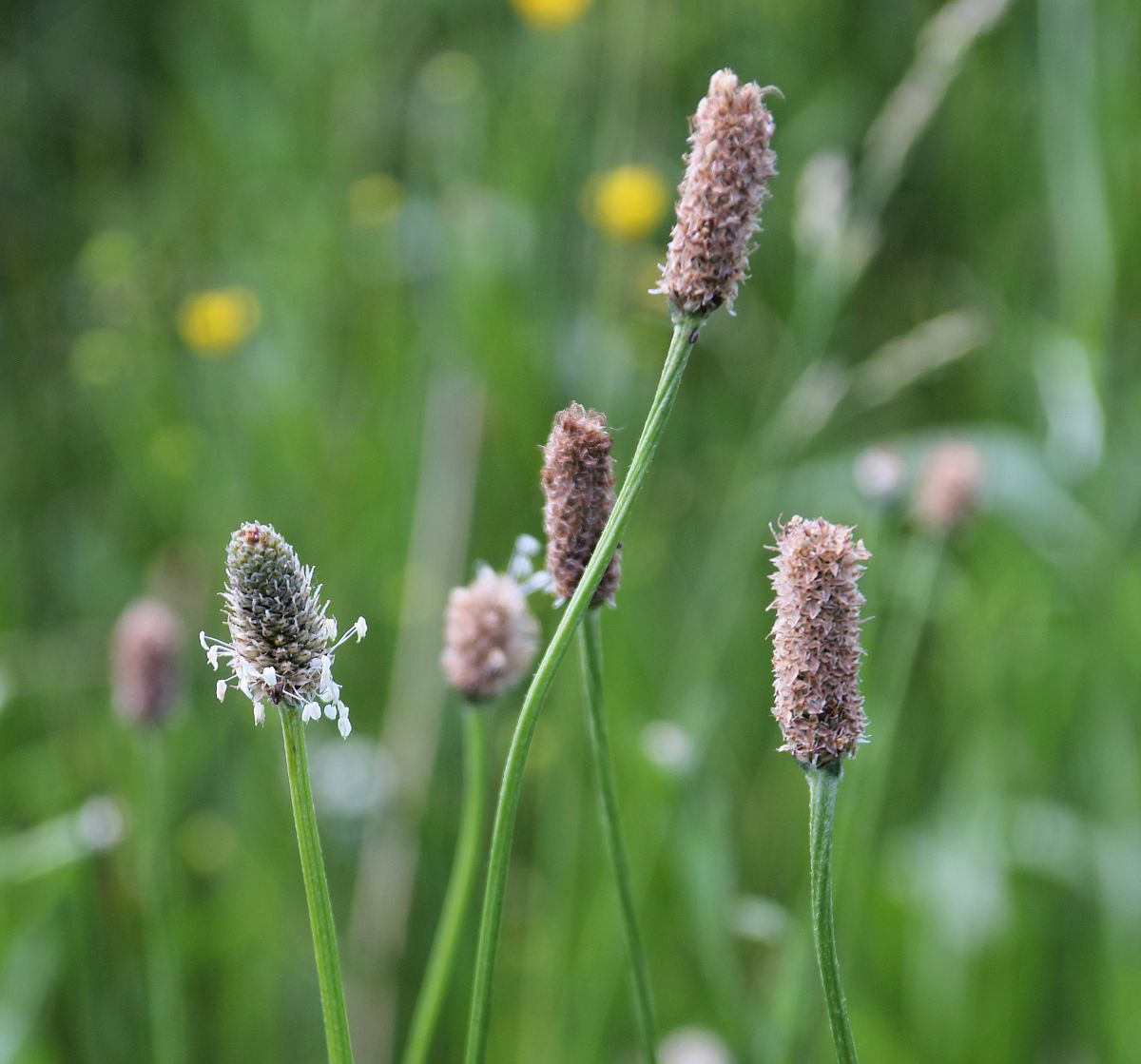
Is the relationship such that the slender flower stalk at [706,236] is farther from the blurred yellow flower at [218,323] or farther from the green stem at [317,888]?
the blurred yellow flower at [218,323]

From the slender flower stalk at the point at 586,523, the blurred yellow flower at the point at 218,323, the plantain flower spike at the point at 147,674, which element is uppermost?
the blurred yellow flower at the point at 218,323

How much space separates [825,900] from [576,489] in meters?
0.23


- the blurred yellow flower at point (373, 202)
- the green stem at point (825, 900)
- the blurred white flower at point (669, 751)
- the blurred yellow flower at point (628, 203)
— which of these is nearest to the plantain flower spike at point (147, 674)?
the blurred white flower at point (669, 751)

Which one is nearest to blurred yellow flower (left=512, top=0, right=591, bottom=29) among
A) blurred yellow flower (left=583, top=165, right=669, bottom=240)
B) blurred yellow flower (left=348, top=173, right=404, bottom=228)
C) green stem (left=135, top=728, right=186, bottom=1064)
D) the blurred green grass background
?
the blurred green grass background

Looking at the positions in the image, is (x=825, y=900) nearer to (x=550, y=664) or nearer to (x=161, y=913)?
(x=550, y=664)

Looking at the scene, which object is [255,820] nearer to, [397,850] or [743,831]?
[397,850]

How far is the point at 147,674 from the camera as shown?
55.1 inches

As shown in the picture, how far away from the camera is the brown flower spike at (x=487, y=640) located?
38.3 inches

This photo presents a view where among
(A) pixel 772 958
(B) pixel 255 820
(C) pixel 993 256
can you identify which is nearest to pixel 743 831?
(A) pixel 772 958

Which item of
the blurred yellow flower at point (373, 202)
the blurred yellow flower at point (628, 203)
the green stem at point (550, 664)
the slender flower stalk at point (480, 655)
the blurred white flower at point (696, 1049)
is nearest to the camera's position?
the green stem at point (550, 664)

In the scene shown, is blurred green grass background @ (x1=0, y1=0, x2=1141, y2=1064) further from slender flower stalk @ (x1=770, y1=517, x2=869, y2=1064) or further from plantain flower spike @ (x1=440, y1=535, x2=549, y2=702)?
slender flower stalk @ (x1=770, y1=517, x2=869, y2=1064)

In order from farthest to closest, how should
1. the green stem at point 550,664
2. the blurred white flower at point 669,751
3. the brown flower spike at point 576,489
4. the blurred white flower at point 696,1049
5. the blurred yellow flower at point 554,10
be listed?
the blurred yellow flower at point 554,10 → the blurred white flower at point 696,1049 → the blurred white flower at point 669,751 → the brown flower spike at point 576,489 → the green stem at point 550,664

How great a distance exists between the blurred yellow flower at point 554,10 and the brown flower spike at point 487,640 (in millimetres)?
2292

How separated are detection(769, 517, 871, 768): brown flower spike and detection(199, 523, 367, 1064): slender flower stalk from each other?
0.20m
